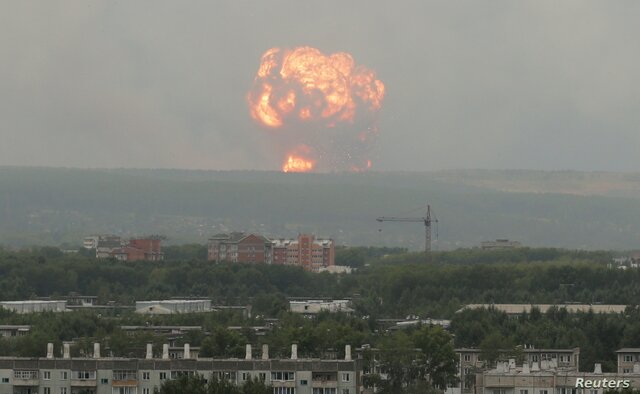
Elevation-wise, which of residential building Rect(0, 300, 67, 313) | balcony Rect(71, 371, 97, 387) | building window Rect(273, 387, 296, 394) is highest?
residential building Rect(0, 300, 67, 313)

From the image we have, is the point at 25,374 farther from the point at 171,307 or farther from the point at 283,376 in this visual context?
the point at 171,307

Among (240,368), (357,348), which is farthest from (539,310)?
(240,368)

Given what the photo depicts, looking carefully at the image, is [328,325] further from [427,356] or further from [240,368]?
[240,368]

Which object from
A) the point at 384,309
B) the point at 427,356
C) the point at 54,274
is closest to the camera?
the point at 427,356

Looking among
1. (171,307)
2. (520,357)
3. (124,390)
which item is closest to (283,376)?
(124,390)

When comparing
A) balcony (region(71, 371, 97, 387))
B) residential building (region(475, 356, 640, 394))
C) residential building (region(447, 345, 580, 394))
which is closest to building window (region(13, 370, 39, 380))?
balcony (region(71, 371, 97, 387))

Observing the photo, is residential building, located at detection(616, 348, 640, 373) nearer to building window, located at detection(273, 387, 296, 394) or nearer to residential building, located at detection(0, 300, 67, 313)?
building window, located at detection(273, 387, 296, 394)

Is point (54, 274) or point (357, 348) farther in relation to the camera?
point (54, 274)

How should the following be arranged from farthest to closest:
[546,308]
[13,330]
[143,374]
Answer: [546,308] < [13,330] < [143,374]
